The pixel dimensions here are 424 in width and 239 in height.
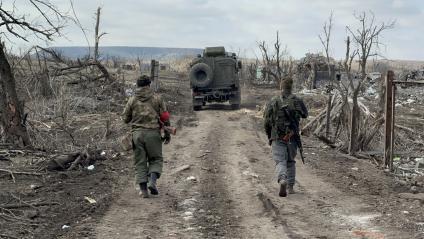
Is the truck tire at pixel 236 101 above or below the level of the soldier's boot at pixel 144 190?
above

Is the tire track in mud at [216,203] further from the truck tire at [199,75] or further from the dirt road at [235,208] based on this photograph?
the truck tire at [199,75]

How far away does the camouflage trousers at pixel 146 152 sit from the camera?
27.0 ft

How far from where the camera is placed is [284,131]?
8.55 metres

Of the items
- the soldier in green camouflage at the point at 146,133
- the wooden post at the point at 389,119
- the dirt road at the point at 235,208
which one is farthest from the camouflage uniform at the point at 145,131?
the wooden post at the point at 389,119

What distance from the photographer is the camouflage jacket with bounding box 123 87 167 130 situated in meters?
8.27

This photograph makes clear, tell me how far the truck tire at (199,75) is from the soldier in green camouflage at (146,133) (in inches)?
605

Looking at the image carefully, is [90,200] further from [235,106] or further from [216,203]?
[235,106]

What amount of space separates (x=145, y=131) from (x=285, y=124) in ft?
6.90

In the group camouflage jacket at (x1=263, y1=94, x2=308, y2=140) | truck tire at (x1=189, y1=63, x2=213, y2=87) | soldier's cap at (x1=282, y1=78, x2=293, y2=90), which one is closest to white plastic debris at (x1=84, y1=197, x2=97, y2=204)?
camouflage jacket at (x1=263, y1=94, x2=308, y2=140)

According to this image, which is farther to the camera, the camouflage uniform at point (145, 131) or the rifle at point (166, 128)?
the rifle at point (166, 128)

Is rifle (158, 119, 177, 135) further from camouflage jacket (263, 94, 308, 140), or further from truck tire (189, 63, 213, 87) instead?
truck tire (189, 63, 213, 87)

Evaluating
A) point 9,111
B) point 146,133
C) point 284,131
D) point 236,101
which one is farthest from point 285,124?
point 236,101

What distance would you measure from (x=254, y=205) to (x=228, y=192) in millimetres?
987

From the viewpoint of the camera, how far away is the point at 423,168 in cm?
1174
